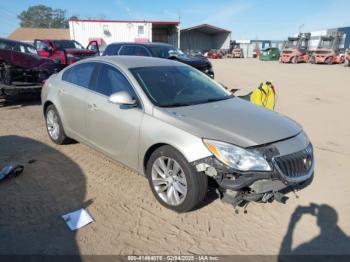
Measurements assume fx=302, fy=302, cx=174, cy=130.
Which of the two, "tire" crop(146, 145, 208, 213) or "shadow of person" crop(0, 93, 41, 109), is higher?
"tire" crop(146, 145, 208, 213)

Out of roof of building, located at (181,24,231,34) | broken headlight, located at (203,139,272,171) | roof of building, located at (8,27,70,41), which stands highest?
roof of building, located at (181,24,231,34)

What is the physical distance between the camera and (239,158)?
2.87m

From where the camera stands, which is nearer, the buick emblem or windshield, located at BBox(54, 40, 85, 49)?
the buick emblem

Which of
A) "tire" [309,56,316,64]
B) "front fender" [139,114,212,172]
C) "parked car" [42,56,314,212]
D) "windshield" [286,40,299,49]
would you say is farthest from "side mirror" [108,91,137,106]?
"windshield" [286,40,299,49]

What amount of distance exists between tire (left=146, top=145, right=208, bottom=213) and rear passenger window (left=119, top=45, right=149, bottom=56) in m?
8.45

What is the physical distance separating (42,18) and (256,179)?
396 ft

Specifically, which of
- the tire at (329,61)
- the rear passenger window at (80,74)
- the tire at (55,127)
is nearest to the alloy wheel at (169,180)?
the rear passenger window at (80,74)

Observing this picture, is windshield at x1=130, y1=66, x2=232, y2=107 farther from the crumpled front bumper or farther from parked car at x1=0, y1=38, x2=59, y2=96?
parked car at x1=0, y1=38, x2=59, y2=96

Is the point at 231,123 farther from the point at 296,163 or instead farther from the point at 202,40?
the point at 202,40

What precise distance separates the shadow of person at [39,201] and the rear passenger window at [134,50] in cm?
699

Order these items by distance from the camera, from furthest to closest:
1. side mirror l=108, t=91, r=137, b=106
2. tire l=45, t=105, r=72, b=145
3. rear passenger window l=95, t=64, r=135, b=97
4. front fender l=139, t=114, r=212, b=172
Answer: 1. tire l=45, t=105, r=72, b=145
2. rear passenger window l=95, t=64, r=135, b=97
3. side mirror l=108, t=91, r=137, b=106
4. front fender l=139, t=114, r=212, b=172

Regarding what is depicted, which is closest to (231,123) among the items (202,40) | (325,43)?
(325,43)

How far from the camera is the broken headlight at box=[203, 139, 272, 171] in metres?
2.86

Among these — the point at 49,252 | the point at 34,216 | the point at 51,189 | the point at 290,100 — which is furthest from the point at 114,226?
the point at 290,100
